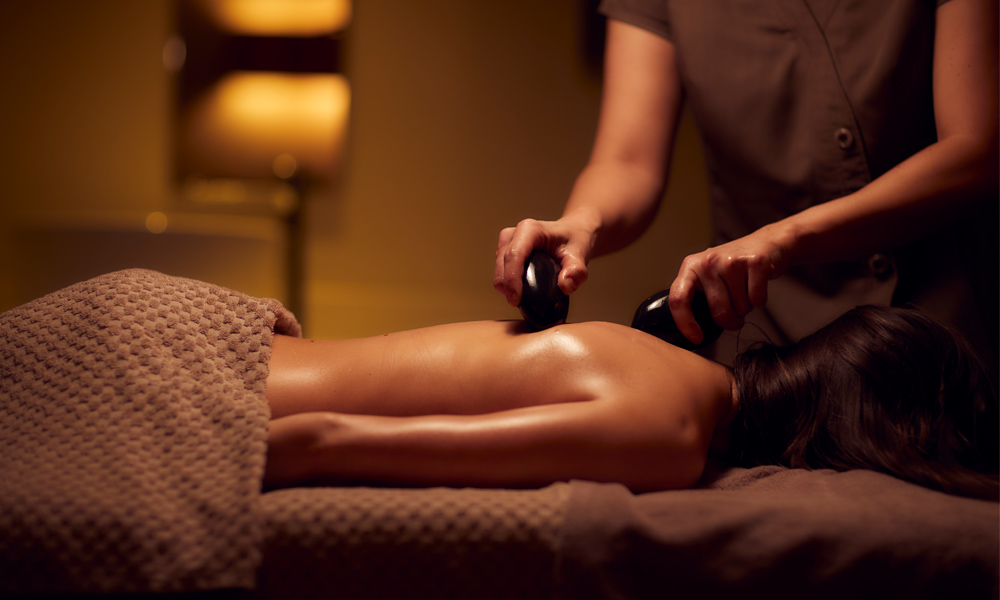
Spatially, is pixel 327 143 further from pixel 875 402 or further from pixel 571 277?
pixel 875 402

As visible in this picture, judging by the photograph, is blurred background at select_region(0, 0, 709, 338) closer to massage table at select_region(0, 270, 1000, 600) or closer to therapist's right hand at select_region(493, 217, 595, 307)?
therapist's right hand at select_region(493, 217, 595, 307)

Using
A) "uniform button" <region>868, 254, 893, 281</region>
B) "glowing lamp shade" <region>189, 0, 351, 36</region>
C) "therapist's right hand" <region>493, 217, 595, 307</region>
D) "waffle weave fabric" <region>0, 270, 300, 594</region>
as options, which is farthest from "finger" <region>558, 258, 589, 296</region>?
"glowing lamp shade" <region>189, 0, 351, 36</region>

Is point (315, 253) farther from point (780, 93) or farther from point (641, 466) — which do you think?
point (641, 466)

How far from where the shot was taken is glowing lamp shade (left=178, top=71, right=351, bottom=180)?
6.44 ft

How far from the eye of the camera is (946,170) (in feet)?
2.68

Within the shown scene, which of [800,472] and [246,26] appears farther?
[246,26]

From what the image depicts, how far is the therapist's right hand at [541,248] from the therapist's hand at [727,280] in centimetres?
12

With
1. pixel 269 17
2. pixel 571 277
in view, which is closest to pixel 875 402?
pixel 571 277

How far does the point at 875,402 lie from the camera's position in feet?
2.48

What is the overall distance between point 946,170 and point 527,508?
0.71 meters

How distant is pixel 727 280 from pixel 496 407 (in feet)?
1.01

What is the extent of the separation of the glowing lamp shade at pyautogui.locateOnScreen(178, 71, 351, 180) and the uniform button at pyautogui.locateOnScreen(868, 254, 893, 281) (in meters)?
1.59

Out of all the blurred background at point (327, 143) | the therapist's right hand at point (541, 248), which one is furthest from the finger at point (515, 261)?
the blurred background at point (327, 143)

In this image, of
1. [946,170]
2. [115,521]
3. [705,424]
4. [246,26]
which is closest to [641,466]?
[705,424]
